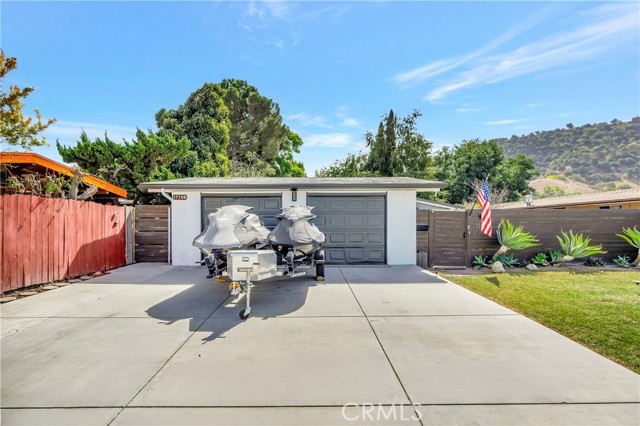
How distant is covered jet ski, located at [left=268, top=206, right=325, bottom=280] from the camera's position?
578 centimetres

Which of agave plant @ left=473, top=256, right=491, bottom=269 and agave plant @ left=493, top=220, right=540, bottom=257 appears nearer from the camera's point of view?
agave plant @ left=493, top=220, right=540, bottom=257

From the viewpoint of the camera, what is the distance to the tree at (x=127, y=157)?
45.9 ft

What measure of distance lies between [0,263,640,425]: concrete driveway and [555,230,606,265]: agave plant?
18.4ft

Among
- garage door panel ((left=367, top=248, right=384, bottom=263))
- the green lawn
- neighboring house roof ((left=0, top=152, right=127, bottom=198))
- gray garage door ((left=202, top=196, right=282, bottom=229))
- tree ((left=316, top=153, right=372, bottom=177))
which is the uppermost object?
tree ((left=316, top=153, right=372, bottom=177))

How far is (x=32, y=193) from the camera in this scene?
7145 mm

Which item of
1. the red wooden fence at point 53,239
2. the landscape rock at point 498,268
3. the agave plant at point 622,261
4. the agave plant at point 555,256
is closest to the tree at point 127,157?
the red wooden fence at point 53,239

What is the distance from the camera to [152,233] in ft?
32.0

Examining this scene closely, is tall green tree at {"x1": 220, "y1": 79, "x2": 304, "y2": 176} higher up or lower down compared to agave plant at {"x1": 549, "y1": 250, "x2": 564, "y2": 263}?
higher up

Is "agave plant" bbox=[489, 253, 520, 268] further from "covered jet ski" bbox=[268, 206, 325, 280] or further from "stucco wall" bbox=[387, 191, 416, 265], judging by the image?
"covered jet ski" bbox=[268, 206, 325, 280]

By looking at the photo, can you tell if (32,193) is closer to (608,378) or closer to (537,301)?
(608,378)

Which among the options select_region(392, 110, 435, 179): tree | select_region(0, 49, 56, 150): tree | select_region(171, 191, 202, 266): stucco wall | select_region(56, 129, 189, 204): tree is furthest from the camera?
select_region(392, 110, 435, 179): tree

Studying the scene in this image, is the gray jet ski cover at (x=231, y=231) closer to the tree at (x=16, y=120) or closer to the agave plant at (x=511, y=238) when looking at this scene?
the tree at (x=16, y=120)
